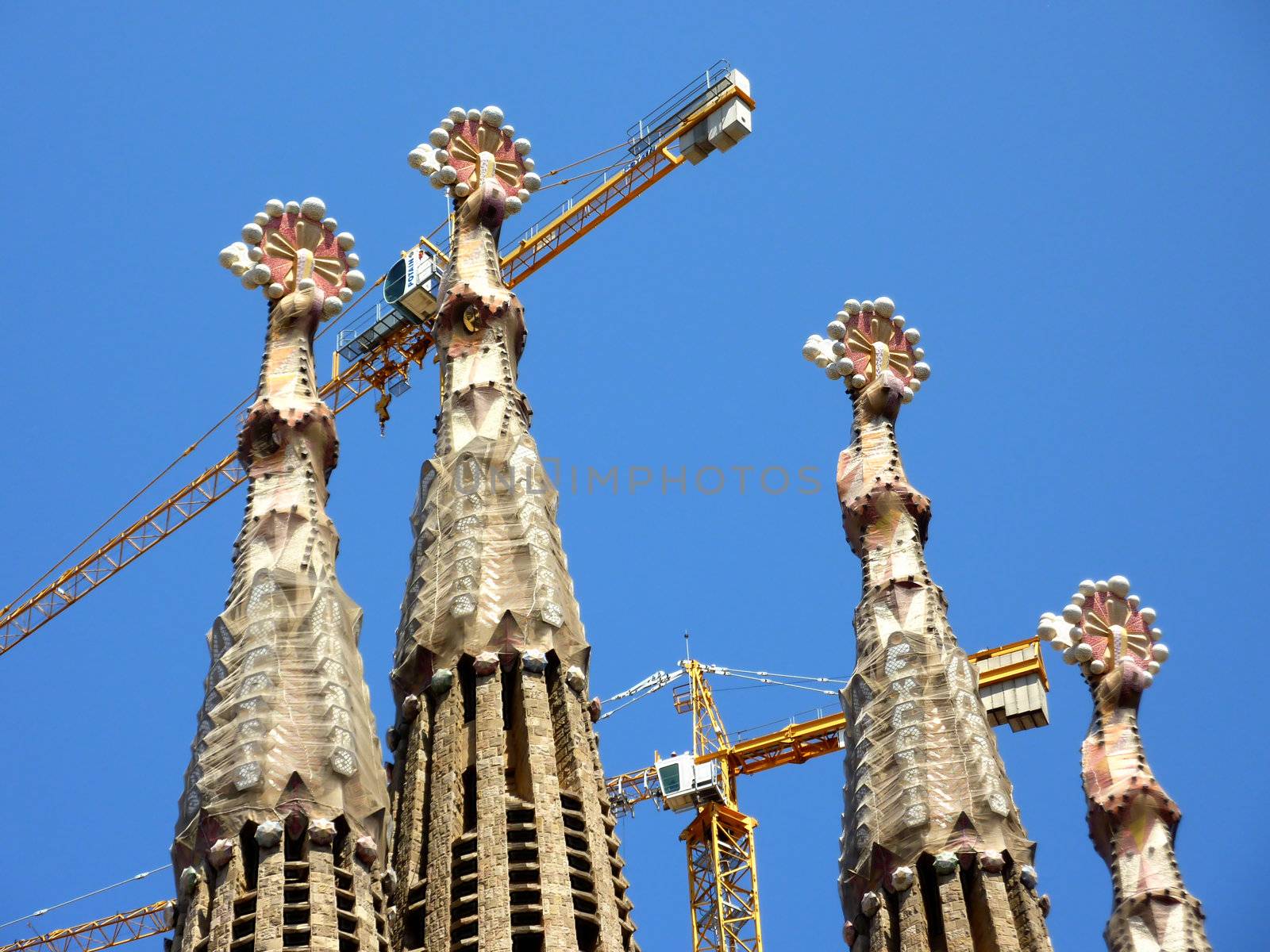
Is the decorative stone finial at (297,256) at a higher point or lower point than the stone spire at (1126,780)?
higher

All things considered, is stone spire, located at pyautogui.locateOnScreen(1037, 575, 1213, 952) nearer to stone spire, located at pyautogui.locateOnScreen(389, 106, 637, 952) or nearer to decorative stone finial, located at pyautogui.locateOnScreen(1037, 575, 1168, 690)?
decorative stone finial, located at pyautogui.locateOnScreen(1037, 575, 1168, 690)

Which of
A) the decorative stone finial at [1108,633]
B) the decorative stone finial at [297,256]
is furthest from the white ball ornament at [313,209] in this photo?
the decorative stone finial at [1108,633]

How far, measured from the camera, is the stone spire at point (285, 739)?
120 feet

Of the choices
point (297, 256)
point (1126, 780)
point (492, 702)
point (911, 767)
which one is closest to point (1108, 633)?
point (1126, 780)

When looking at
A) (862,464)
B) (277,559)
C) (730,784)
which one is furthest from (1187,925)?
(730,784)

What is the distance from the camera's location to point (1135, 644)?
48.1 m

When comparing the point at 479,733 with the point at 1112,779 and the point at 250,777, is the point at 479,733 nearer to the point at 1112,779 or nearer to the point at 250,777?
the point at 250,777

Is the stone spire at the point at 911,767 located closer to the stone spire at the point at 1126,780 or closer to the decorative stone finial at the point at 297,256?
the stone spire at the point at 1126,780

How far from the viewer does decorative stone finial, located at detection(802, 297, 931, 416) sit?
1992 inches

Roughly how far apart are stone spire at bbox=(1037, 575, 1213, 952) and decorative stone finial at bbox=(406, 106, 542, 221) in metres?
13.5

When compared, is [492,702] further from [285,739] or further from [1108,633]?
[1108,633]

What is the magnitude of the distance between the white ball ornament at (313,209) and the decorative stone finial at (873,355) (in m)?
10.5

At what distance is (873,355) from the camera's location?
51.4m

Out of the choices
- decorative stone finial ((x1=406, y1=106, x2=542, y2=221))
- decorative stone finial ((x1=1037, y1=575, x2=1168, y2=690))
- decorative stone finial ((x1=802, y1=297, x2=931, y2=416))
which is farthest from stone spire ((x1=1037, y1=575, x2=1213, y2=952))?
decorative stone finial ((x1=406, y1=106, x2=542, y2=221))
